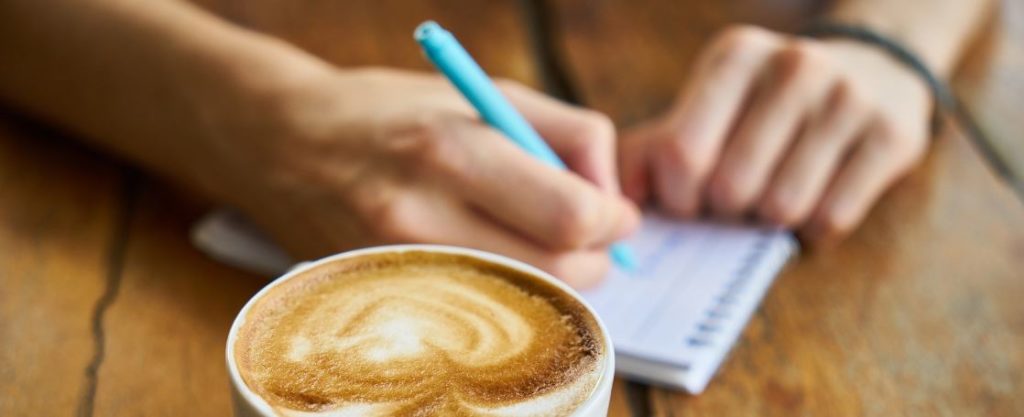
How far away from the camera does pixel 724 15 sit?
4.21ft

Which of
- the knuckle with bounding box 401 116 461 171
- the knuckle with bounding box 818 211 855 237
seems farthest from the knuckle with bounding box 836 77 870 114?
the knuckle with bounding box 401 116 461 171

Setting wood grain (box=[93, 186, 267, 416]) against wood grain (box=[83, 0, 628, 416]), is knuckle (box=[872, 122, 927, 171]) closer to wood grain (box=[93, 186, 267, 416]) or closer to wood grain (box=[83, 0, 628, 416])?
wood grain (box=[83, 0, 628, 416])

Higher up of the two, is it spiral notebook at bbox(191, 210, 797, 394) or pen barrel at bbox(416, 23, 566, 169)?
pen barrel at bbox(416, 23, 566, 169)

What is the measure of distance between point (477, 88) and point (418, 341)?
22cm

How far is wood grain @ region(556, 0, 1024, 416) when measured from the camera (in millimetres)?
611

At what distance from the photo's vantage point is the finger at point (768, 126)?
32.3 inches

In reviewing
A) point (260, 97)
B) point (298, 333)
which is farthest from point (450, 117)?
point (298, 333)

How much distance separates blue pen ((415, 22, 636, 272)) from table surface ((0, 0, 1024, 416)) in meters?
0.17

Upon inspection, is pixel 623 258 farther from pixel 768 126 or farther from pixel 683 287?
pixel 768 126

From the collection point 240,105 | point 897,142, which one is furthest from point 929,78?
point 240,105

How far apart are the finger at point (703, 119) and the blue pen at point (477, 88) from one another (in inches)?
5.7

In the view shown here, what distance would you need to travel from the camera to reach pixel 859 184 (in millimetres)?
835

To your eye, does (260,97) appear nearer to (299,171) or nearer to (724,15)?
(299,171)

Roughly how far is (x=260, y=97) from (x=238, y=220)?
93mm
